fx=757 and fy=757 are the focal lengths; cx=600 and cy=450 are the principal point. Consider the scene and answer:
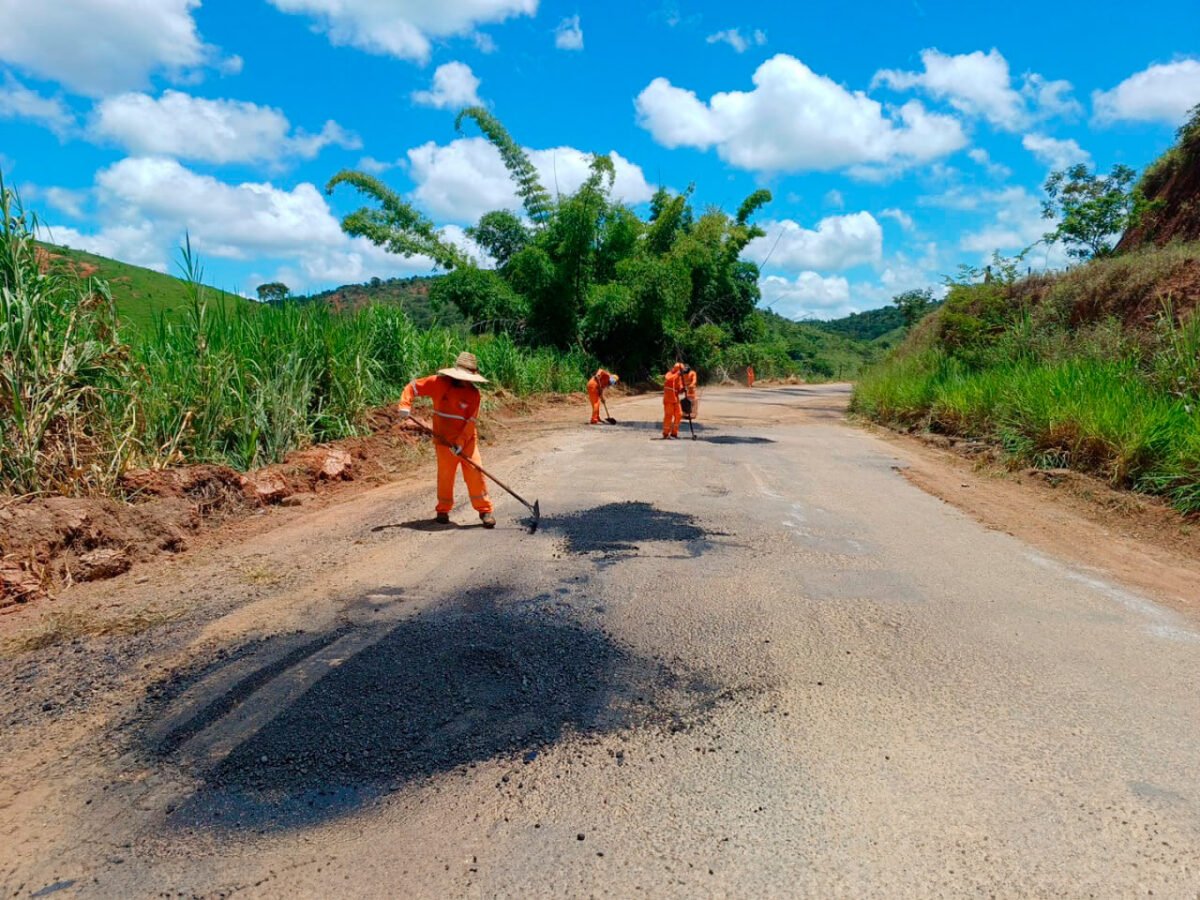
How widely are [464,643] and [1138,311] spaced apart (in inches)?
503

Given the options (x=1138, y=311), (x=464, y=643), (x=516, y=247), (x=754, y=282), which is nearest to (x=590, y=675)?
(x=464, y=643)

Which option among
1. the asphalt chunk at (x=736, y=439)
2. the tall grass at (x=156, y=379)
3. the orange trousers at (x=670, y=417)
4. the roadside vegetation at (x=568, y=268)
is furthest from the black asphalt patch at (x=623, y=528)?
the roadside vegetation at (x=568, y=268)

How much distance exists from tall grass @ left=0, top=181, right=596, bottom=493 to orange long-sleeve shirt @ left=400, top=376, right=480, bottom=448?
7.54 feet

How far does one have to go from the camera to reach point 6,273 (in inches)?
228

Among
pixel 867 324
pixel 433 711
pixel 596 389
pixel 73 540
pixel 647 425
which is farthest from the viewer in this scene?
pixel 867 324

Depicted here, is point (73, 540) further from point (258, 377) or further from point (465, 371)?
point (258, 377)

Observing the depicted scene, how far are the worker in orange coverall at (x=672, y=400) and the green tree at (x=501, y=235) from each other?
1363 centimetres

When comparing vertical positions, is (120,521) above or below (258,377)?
below

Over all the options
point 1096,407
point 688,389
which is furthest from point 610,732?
point 688,389

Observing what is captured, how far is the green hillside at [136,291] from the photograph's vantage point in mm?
6738

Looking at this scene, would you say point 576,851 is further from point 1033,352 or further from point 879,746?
point 1033,352

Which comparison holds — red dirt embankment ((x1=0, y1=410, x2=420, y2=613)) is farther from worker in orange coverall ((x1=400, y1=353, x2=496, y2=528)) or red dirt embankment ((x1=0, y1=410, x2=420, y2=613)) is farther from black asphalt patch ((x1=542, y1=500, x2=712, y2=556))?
black asphalt patch ((x1=542, y1=500, x2=712, y2=556))

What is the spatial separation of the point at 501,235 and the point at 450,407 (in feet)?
65.3

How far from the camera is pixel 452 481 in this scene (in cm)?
650
